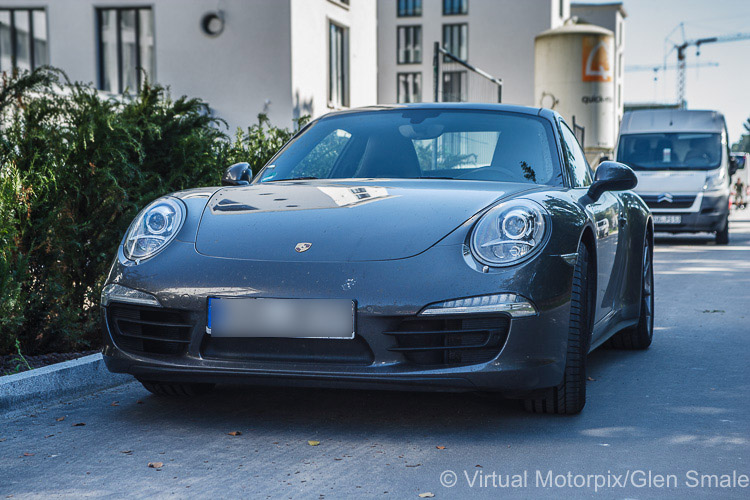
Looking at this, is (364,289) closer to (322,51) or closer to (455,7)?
(322,51)

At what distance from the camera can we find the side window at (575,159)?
15.6 ft

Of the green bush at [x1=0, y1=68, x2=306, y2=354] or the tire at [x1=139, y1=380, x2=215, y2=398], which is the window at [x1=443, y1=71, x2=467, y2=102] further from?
the tire at [x1=139, y1=380, x2=215, y2=398]

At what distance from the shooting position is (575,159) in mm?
4992

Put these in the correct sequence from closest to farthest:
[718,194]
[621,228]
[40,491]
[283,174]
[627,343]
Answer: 1. [40,491]
2. [283,174]
3. [621,228]
4. [627,343]
5. [718,194]

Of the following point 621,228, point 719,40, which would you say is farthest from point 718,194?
point 719,40

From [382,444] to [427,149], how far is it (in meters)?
1.64

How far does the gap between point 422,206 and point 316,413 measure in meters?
0.98

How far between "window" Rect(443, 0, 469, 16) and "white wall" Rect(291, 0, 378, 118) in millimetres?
33592

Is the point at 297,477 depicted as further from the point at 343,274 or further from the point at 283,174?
the point at 283,174

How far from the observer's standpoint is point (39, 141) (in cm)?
539

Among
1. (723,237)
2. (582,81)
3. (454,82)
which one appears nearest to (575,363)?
(723,237)

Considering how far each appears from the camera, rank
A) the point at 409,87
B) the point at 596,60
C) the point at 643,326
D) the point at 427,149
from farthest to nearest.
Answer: the point at 409,87 < the point at 596,60 < the point at 643,326 < the point at 427,149

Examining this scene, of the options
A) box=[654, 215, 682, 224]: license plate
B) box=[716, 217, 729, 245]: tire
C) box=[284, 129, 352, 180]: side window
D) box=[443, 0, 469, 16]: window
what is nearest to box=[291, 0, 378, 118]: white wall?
box=[654, 215, 682, 224]: license plate

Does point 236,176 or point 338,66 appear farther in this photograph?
point 338,66
